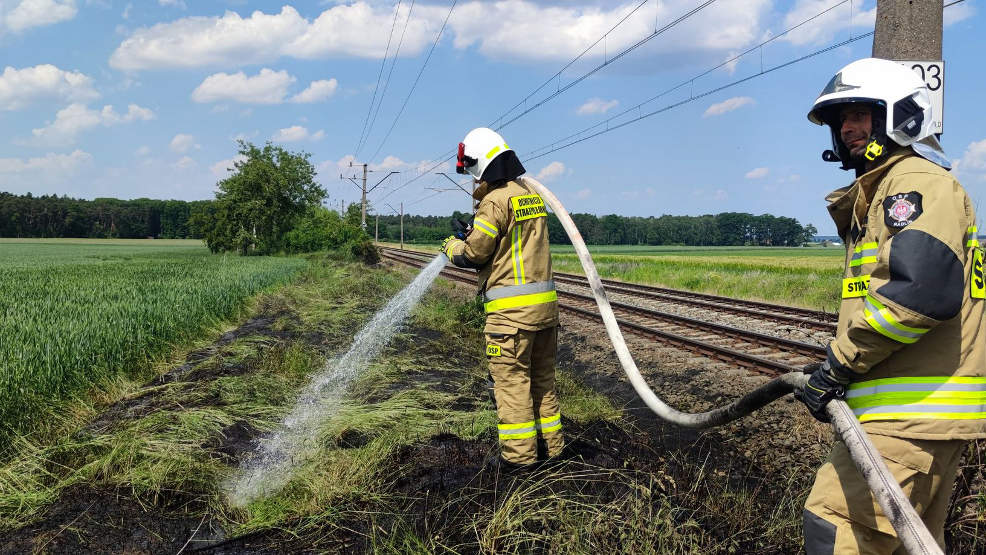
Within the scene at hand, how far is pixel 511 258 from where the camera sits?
4.20 meters

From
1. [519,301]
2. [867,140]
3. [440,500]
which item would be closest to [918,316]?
[867,140]

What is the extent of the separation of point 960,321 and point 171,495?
14.0 feet

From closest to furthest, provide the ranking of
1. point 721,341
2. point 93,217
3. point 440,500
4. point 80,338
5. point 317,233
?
point 440,500 → point 80,338 → point 721,341 → point 317,233 → point 93,217

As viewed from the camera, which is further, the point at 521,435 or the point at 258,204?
the point at 258,204

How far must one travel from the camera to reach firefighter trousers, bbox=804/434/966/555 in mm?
2080

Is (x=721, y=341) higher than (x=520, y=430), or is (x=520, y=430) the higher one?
(x=520, y=430)

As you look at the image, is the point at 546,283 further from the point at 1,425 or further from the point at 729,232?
the point at 729,232

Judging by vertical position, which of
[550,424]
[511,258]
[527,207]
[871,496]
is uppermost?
[527,207]

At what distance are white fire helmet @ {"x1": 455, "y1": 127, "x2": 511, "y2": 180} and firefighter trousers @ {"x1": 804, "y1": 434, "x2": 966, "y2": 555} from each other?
9.23 feet

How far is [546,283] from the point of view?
4246 millimetres

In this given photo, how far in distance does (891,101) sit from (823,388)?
42.3 inches

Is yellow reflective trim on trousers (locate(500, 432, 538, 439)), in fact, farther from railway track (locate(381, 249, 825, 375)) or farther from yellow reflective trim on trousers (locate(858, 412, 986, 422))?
railway track (locate(381, 249, 825, 375))

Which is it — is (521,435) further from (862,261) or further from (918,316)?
(918,316)

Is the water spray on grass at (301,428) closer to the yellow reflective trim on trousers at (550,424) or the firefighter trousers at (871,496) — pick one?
the yellow reflective trim on trousers at (550,424)
